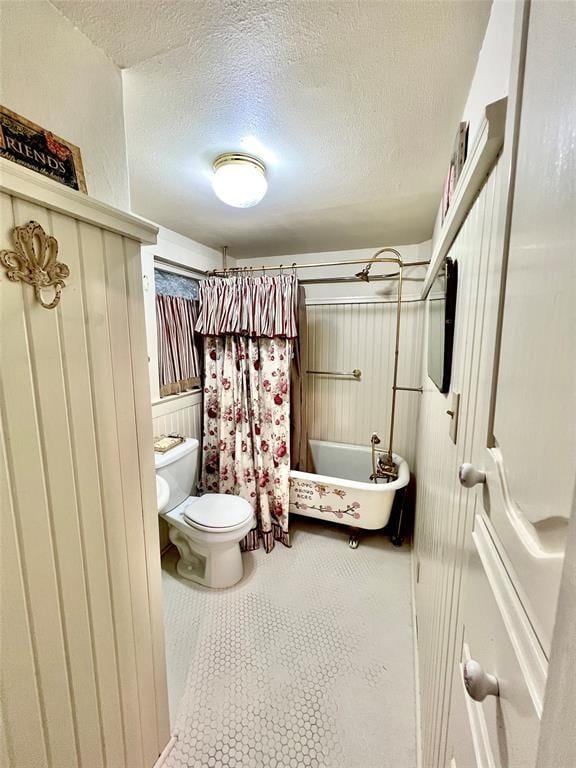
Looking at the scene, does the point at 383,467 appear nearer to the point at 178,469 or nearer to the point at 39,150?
the point at 178,469

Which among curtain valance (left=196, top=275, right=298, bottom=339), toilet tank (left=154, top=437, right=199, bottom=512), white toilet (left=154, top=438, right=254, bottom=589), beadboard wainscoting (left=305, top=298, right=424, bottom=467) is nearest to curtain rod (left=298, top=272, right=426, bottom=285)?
beadboard wainscoting (left=305, top=298, right=424, bottom=467)

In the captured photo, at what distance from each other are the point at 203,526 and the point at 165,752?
86cm

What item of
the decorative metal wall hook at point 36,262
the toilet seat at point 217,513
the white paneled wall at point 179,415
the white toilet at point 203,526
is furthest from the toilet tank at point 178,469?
the decorative metal wall hook at point 36,262

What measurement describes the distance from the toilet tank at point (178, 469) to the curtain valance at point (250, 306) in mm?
914

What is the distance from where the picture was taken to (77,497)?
801mm

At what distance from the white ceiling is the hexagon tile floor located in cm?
235

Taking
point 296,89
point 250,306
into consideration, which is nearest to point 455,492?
point 296,89

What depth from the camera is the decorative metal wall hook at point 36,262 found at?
65cm

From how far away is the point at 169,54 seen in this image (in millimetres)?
907

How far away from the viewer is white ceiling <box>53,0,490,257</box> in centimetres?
80

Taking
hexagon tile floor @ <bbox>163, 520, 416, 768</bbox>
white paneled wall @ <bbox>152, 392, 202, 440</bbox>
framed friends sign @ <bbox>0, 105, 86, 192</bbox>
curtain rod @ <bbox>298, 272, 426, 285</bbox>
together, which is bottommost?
hexagon tile floor @ <bbox>163, 520, 416, 768</bbox>

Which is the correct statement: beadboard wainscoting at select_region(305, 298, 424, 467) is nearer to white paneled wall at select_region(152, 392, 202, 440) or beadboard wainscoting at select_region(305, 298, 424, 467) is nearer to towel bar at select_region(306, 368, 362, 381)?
towel bar at select_region(306, 368, 362, 381)

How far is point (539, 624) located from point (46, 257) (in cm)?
106

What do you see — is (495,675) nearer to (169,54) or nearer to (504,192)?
(504,192)
